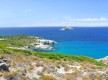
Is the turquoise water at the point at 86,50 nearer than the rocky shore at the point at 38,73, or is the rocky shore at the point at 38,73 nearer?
the rocky shore at the point at 38,73

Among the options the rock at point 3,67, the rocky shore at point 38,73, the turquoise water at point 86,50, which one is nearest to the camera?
the rocky shore at point 38,73

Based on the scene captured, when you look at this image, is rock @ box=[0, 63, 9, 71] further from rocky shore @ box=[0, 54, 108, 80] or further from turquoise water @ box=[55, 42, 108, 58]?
turquoise water @ box=[55, 42, 108, 58]

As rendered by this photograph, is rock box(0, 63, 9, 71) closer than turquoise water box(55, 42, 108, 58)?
Yes

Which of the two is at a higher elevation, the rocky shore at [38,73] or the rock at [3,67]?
the rock at [3,67]

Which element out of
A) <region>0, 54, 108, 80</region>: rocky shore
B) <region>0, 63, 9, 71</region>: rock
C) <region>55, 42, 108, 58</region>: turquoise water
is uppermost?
<region>0, 63, 9, 71</region>: rock

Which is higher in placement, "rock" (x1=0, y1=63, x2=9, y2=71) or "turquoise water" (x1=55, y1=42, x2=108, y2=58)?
"rock" (x1=0, y1=63, x2=9, y2=71)

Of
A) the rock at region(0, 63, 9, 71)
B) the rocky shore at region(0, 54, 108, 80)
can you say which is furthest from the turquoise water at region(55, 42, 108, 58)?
the rock at region(0, 63, 9, 71)

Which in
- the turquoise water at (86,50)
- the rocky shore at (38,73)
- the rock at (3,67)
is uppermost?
the rock at (3,67)

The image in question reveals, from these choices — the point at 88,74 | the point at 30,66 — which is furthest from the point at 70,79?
the point at 30,66

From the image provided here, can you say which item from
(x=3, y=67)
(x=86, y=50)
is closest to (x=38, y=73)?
(x=3, y=67)

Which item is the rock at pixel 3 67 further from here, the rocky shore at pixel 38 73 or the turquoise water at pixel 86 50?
the turquoise water at pixel 86 50

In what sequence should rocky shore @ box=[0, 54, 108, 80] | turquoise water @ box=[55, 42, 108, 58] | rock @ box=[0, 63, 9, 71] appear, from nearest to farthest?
rocky shore @ box=[0, 54, 108, 80] < rock @ box=[0, 63, 9, 71] < turquoise water @ box=[55, 42, 108, 58]

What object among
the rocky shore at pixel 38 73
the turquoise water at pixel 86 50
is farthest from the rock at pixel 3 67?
the turquoise water at pixel 86 50

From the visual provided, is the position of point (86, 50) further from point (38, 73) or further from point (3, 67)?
point (3, 67)
